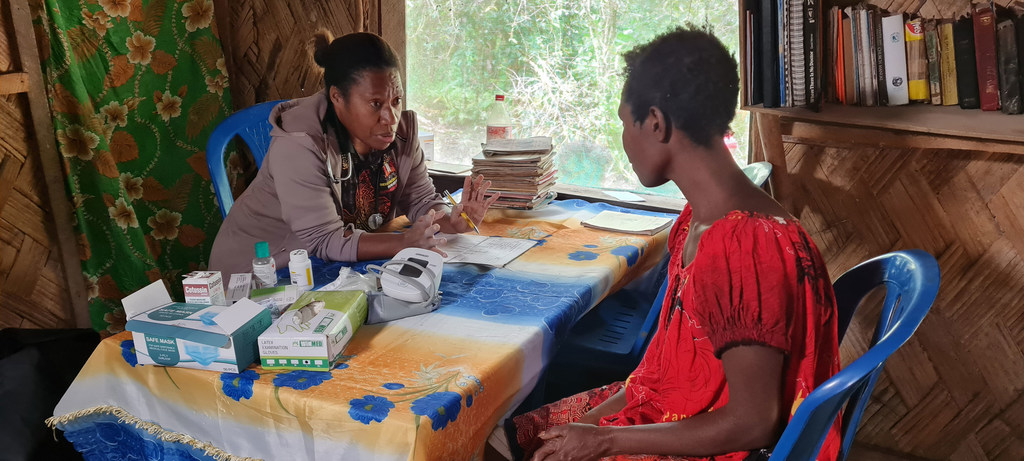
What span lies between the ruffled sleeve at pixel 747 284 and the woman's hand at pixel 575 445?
0.25 meters

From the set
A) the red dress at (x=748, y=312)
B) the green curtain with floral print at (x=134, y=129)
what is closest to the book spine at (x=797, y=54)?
→ the red dress at (x=748, y=312)

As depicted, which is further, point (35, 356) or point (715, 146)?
point (35, 356)

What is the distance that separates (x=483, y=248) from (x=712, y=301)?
1.03 metres

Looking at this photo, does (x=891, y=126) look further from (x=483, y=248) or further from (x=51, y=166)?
(x=51, y=166)

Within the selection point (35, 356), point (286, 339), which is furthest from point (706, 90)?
point (35, 356)

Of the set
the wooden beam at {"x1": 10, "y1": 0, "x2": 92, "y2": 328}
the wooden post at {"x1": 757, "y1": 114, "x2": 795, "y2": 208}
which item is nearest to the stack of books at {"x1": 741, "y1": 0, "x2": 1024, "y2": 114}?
the wooden post at {"x1": 757, "y1": 114, "x2": 795, "y2": 208}

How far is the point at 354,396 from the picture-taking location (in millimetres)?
1153

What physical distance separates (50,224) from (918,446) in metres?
2.86

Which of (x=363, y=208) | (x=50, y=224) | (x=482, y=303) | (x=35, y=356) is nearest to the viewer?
(x=482, y=303)

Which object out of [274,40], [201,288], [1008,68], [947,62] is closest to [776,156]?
[947,62]

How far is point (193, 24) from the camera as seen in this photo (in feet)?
8.80

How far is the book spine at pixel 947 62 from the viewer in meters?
1.98

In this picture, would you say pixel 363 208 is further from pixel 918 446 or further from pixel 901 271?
pixel 918 446

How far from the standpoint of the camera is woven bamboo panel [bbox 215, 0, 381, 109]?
9.26 ft
